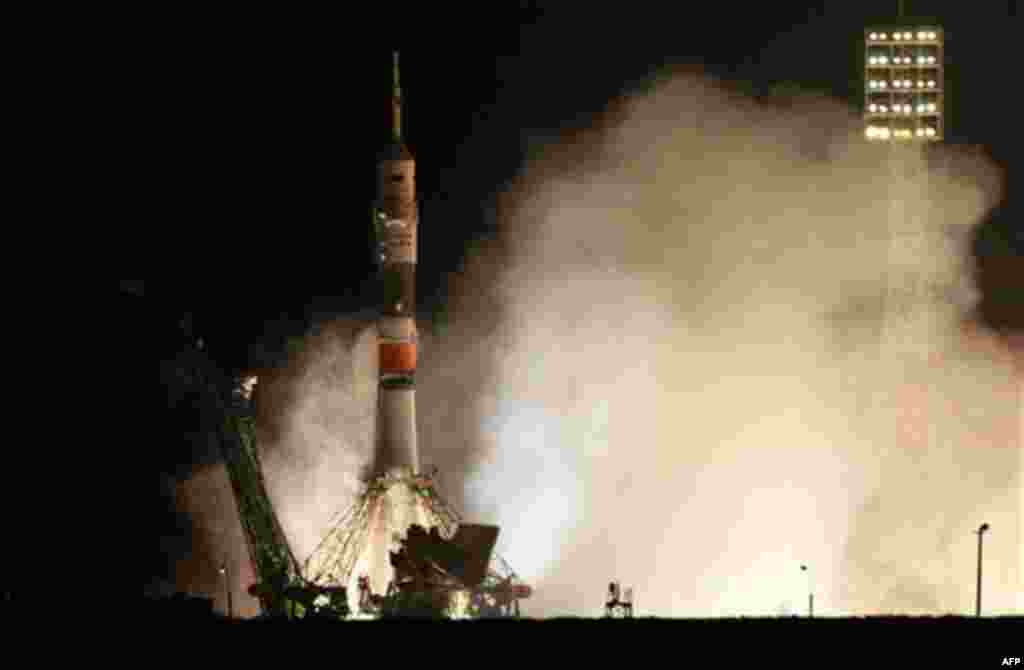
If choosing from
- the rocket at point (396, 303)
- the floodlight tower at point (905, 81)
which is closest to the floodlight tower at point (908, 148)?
the floodlight tower at point (905, 81)

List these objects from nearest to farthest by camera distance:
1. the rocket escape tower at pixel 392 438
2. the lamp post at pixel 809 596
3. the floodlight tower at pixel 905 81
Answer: the lamp post at pixel 809 596 < the floodlight tower at pixel 905 81 < the rocket escape tower at pixel 392 438

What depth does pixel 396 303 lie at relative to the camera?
77438 millimetres

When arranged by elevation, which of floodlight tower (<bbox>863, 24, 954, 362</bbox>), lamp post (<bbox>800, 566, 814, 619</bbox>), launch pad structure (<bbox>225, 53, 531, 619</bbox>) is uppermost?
floodlight tower (<bbox>863, 24, 954, 362</bbox>)

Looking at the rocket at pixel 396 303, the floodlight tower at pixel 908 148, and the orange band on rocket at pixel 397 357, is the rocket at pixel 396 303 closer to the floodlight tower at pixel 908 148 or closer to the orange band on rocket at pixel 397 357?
the orange band on rocket at pixel 397 357

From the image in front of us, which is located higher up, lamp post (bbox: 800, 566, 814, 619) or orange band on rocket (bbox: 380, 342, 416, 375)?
orange band on rocket (bbox: 380, 342, 416, 375)

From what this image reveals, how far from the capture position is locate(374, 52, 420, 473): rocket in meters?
77.4

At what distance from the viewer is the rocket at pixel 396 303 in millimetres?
77438

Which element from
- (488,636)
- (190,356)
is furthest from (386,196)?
(488,636)

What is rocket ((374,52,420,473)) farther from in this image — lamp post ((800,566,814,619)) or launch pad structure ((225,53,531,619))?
lamp post ((800,566,814,619))

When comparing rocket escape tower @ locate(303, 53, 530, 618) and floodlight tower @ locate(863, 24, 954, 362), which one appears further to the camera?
rocket escape tower @ locate(303, 53, 530, 618)

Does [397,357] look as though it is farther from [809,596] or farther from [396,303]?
[809,596]

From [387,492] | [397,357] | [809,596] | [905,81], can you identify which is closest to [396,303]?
[397,357]

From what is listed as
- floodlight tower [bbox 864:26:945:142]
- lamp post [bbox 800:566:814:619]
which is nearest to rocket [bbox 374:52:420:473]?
lamp post [bbox 800:566:814:619]

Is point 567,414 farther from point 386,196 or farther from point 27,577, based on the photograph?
point 27,577
